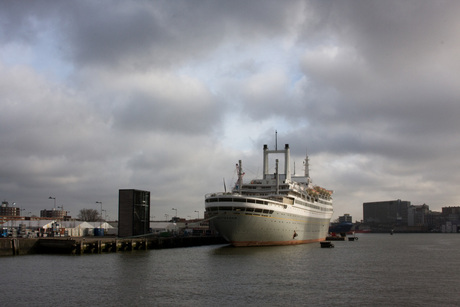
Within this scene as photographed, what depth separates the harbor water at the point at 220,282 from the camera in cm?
2892

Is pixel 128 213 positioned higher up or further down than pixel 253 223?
higher up

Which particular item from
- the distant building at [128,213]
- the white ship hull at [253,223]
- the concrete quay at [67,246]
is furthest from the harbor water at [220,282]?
the distant building at [128,213]

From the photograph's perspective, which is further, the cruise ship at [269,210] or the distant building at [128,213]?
the distant building at [128,213]

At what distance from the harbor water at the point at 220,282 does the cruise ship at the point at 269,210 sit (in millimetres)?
14875

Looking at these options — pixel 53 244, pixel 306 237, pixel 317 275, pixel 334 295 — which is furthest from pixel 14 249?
pixel 306 237

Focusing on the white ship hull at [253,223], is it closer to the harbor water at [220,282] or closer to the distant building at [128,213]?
the distant building at [128,213]

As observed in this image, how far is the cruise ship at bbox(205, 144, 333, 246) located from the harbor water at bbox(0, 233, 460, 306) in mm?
14875

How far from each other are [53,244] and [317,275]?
34.3m

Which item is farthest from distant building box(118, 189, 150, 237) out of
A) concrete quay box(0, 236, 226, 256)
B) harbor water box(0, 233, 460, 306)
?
harbor water box(0, 233, 460, 306)

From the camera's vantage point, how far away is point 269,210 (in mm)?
69938

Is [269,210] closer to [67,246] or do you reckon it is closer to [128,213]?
[128,213]

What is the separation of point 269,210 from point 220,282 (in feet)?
114

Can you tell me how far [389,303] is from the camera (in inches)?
1128

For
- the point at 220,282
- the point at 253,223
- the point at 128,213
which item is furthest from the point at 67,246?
the point at 220,282
